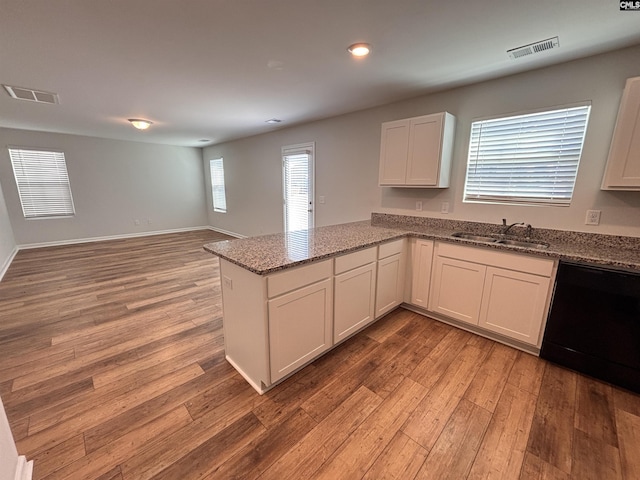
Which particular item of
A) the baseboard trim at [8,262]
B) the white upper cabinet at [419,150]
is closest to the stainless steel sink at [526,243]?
the white upper cabinet at [419,150]

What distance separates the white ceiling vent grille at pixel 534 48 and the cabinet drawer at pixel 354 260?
1.88 metres

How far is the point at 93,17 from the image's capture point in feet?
5.40

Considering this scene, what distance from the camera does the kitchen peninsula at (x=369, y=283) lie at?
1.79 m

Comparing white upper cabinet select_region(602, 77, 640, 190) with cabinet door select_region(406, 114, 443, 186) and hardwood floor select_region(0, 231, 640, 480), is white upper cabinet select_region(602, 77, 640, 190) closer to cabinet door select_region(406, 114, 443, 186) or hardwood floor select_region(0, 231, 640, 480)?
cabinet door select_region(406, 114, 443, 186)

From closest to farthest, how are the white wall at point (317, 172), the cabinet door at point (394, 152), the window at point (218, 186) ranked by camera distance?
the cabinet door at point (394, 152) < the white wall at point (317, 172) < the window at point (218, 186)

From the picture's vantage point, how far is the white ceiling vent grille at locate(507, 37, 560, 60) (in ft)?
6.34

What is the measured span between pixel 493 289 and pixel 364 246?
121 centimetres

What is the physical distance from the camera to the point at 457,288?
2586 millimetres

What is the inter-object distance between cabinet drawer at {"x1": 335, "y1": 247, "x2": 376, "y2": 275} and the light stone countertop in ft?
0.26

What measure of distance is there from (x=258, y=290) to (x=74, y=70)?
265 centimetres

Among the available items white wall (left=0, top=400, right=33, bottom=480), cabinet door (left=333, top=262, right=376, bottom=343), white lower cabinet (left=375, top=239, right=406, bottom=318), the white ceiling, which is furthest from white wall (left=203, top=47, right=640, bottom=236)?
white wall (left=0, top=400, right=33, bottom=480)

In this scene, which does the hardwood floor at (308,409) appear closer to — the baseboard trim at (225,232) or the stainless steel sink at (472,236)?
the stainless steel sink at (472,236)

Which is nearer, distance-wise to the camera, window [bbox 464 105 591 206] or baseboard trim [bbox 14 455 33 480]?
baseboard trim [bbox 14 455 33 480]

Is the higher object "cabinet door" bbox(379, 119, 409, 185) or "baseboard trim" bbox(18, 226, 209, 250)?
"cabinet door" bbox(379, 119, 409, 185)
